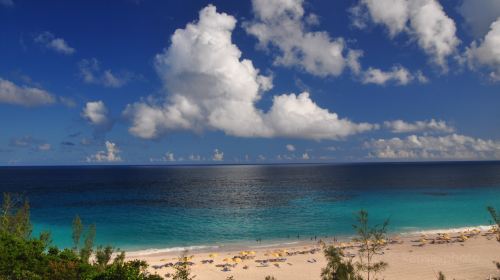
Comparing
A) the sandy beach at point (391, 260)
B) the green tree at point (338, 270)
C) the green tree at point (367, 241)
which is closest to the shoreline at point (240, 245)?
the sandy beach at point (391, 260)

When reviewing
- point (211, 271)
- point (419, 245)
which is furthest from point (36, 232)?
point (419, 245)

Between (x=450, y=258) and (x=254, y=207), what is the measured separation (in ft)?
205

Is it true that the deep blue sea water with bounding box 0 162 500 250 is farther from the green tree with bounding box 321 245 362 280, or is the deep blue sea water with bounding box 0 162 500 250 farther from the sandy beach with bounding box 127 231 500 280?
the green tree with bounding box 321 245 362 280

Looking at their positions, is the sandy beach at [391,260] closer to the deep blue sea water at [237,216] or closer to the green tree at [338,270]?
the deep blue sea water at [237,216]

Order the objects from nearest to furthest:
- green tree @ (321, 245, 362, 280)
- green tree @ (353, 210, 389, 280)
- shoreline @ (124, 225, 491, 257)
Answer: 1. green tree @ (321, 245, 362, 280)
2. green tree @ (353, 210, 389, 280)
3. shoreline @ (124, 225, 491, 257)

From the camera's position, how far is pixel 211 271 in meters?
50.7

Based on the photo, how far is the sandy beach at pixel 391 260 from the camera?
48.6 meters

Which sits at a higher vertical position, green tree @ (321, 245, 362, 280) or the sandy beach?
green tree @ (321, 245, 362, 280)

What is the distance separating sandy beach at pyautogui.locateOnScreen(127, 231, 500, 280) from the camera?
48.6 m

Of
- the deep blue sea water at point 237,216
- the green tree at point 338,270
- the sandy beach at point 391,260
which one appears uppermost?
the green tree at point 338,270

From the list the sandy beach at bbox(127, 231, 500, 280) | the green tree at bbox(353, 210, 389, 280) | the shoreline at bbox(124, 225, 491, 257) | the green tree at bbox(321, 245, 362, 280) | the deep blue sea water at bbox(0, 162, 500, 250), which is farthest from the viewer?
the deep blue sea water at bbox(0, 162, 500, 250)

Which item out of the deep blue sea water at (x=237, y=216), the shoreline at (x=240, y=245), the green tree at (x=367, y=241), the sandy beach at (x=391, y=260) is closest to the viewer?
the green tree at (x=367, y=241)

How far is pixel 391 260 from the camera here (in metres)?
55.0

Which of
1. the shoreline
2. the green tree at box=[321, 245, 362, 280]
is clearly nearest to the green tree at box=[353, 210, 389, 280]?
the green tree at box=[321, 245, 362, 280]
